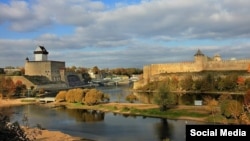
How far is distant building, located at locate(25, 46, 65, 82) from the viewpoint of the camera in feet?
196

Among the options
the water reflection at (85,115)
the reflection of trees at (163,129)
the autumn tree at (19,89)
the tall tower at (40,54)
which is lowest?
the water reflection at (85,115)

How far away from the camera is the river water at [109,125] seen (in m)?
16.1

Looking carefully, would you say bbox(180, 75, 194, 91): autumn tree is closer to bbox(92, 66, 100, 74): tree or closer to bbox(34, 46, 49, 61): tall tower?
bbox(34, 46, 49, 61): tall tower

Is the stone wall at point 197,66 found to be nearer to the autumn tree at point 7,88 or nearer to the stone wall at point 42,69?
the stone wall at point 42,69

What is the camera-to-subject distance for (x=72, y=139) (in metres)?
15.4

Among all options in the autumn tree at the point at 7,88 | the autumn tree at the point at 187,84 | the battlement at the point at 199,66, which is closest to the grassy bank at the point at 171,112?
the autumn tree at the point at 7,88

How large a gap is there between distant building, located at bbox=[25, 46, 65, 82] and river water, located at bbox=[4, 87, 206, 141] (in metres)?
34.3

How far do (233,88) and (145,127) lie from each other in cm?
2653

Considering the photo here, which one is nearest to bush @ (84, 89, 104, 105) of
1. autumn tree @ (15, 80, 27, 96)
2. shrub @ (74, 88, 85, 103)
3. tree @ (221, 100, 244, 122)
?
shrub @ (74, 88, 85, 103)

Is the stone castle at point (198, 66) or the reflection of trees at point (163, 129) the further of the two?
the stone castle at point (198, 66)

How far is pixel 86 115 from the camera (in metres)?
24.1

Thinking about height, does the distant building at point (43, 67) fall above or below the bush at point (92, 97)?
above

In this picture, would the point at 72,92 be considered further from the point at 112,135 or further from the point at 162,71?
the point at 162,71

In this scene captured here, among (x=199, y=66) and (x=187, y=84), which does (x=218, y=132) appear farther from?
(x=199, y=66)
